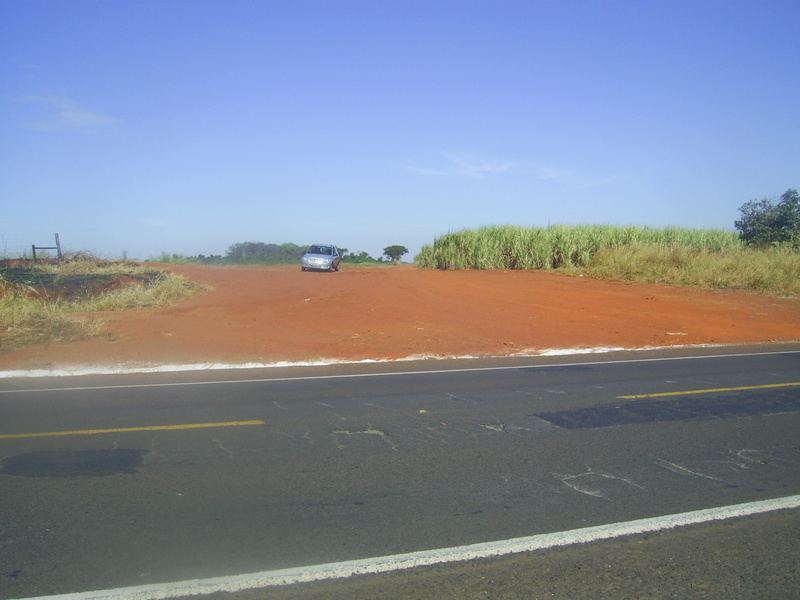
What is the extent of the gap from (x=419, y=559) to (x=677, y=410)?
5.66 m

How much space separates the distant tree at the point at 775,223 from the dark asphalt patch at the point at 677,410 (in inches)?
1205

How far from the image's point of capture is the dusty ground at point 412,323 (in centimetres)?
1507

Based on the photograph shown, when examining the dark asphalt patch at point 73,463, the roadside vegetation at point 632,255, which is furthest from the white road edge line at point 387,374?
the roadside vegetation at point 632,255

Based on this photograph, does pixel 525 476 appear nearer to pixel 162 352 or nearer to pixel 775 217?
pixel 162 352

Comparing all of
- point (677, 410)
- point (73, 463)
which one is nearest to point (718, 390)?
point (677, 410)

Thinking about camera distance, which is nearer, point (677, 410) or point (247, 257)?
point (677, 410)

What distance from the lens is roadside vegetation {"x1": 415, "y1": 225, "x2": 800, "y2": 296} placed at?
29.8 meters

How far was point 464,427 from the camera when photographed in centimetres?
787

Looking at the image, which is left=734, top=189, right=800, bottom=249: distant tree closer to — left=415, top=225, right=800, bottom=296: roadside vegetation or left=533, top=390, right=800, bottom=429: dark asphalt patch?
left=415, top=225, right=800, bottom=296: roadside vegetation

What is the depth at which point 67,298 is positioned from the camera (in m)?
21.4

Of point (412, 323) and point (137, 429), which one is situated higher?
point (137, 429)

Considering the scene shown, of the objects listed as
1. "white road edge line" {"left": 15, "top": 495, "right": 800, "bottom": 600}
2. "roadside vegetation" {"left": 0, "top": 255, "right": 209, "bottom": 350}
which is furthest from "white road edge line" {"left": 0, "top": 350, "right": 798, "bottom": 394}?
"white road edge line" {"left": 15, "top": 495, "right": 800, "bottom": 600}

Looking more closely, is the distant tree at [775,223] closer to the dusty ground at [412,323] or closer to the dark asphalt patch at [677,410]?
the dusty ground at [412,323]

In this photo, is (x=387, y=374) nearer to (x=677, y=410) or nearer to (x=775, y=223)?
(x=677, y=410)
